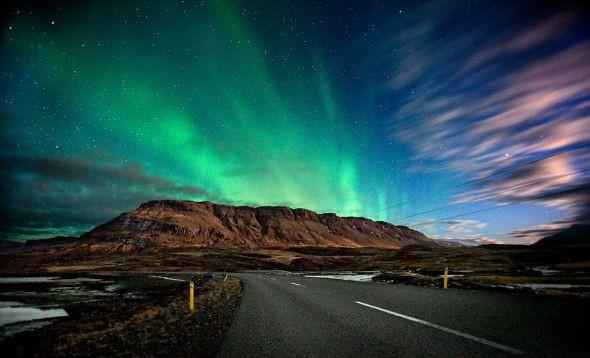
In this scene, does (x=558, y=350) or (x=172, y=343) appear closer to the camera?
(x=558, y=350)

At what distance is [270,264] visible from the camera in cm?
13475

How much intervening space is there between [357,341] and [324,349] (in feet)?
2.58

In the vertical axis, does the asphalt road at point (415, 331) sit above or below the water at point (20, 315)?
above

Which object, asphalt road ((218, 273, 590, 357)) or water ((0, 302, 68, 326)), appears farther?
water ((0, 302, 68, 326))

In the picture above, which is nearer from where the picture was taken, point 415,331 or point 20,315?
point 415,331

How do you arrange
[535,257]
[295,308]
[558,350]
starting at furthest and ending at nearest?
[535,257] < [295,308] < [558,350]

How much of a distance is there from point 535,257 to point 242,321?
4586 inches

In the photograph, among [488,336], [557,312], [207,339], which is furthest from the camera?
[557,312]

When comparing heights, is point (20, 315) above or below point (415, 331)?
below

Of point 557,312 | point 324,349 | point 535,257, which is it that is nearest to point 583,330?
point 557,312

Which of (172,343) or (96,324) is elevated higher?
(172,343)

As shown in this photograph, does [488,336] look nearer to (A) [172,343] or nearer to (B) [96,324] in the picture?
(A) [172,343]

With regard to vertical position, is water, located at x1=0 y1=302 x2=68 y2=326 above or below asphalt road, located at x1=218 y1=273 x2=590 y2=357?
below

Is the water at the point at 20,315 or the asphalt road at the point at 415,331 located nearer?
the asphalt road at the point at 415,331
